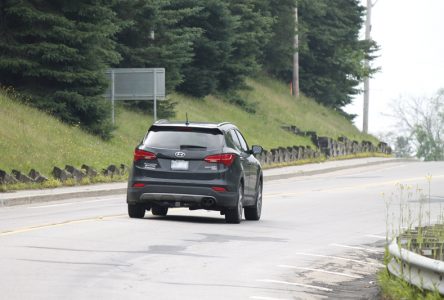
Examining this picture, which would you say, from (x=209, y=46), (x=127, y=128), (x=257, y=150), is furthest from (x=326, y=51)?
(x=257, y=150)

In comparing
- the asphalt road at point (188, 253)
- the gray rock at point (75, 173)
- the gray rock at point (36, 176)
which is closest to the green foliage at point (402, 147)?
the gray rock at point (75, 173)

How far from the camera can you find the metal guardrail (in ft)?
36.4

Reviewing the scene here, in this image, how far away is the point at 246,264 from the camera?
16.4 m

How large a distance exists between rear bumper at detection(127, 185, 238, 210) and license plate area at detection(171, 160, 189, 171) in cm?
32

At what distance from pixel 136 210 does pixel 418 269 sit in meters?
12.2

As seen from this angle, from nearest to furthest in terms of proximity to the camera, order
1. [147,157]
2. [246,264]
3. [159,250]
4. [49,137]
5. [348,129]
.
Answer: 1. [246,264]
2. [159,250]
3. [147,157]
4. [49,137]
5. [348,129]

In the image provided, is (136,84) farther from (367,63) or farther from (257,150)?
(367,63)

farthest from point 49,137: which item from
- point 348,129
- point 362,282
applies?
point 348,129

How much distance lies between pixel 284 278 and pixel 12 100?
28.3 metres

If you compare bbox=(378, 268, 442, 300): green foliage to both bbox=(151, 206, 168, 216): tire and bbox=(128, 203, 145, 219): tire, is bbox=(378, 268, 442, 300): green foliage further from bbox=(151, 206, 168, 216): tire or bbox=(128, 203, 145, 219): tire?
bbox=(151, 206, 168, 216): tire

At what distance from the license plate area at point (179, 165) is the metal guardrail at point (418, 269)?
399 inches

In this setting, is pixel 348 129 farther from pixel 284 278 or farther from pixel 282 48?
pixel 284 278

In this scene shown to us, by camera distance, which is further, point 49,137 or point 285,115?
point 285,115

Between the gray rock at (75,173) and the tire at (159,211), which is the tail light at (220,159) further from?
the gray rock at (75,173)
